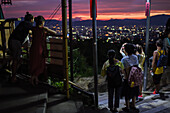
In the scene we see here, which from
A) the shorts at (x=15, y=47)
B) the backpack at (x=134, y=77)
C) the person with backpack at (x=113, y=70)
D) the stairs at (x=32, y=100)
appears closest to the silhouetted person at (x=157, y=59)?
the backpack at (x=134, y=77)

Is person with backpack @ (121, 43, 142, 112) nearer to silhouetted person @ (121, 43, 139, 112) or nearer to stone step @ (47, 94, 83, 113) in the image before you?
silhouetted person @ (121, 43, 139, 112)

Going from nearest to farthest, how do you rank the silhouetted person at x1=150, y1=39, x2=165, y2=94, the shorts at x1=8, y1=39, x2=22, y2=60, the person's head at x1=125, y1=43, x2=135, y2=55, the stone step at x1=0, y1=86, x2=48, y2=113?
the stone step at x1=0, y1=86, x2=48, y2=113 → the person's head at x1=125, y1=43, x2=135, y2=55 → the shorts at x1=8, y1=39, x2=22, y2=60 → the silhouetted person at x1=150, y1=39, x2=165, y2=94

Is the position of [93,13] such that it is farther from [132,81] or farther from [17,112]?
[17,112]

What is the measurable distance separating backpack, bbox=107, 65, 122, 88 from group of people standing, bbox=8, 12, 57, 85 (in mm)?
1734

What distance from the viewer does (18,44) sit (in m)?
5.32

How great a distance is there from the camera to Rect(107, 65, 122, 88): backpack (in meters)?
4.75

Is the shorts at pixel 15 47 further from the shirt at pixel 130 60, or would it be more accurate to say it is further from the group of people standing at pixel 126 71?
the shirt at pixel 130 60

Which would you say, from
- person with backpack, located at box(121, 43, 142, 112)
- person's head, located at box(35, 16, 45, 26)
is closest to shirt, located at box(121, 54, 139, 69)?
person with backpack, located at box(121, 43, 142, 112)

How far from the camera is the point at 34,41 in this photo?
4945mm

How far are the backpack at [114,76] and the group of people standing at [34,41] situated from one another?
173cm

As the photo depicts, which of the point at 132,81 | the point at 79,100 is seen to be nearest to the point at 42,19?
the point at 79,100

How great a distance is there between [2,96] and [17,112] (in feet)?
3.39

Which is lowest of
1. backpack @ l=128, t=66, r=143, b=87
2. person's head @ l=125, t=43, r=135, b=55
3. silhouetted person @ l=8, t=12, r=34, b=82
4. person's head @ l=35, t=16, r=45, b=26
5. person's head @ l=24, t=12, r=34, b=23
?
backpack @ l=128, t=66, r=143, b=87

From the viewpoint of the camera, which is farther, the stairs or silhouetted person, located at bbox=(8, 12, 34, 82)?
silhouetted person, located at bbox=(8, 12, 34, 82)
